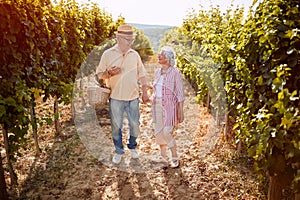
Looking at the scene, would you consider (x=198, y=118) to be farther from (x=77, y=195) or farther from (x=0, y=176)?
(x=0, y=176)

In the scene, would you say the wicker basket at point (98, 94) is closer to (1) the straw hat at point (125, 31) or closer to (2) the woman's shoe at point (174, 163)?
(1) the straw hat at point (125, 31)

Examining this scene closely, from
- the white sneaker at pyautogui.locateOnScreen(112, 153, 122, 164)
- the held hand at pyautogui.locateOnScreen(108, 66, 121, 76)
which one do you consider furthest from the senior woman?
the white sneaker at pyautogui.locateOnScreen(112, 153, 122, 164)

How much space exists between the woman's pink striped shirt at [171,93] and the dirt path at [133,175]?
758 mm

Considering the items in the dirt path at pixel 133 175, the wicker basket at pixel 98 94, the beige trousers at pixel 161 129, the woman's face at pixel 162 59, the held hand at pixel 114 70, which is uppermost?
the woman's face at pixel 162 59

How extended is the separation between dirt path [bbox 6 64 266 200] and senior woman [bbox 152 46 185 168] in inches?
21.3

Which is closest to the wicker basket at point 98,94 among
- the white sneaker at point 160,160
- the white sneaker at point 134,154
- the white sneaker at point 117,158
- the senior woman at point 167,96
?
the senior woman at point 167,96

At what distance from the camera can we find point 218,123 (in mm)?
5707

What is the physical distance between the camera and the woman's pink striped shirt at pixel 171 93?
150 inches

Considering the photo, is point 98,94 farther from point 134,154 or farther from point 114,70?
point 134,154

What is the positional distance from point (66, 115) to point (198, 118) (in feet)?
9.30

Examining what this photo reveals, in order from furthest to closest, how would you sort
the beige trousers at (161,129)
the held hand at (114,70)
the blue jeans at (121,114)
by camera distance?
the blue jeans at (121,114) → the beige trousers at (161,129) → the held hand at (114,70)

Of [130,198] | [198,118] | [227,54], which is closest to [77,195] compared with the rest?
[130,198]

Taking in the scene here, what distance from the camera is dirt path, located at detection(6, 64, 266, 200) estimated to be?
3.63 meters

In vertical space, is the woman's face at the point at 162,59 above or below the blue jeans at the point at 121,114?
above
